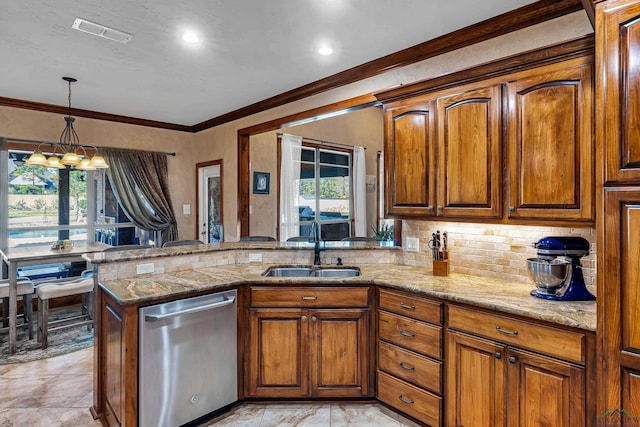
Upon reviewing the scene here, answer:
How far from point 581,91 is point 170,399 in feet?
9.66

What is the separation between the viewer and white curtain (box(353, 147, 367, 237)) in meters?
6.71

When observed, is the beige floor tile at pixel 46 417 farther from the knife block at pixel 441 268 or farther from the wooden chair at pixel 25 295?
the knife block at pixel 441 268

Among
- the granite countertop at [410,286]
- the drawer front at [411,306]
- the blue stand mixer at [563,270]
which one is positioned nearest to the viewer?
the granite countertop at [410,286]

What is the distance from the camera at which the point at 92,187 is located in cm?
534

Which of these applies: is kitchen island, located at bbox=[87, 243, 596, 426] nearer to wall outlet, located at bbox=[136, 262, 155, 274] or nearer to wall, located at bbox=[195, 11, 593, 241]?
Answer: wall outlet, located at bbox=[136, 262, 155, 274]

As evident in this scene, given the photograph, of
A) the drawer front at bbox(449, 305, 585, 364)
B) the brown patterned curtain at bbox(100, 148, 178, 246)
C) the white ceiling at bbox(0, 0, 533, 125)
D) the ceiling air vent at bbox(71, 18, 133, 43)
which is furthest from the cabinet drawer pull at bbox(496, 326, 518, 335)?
the brown patterned curtain at bbox(100, 148, 178, 246)

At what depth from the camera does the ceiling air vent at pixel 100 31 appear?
2563 mm

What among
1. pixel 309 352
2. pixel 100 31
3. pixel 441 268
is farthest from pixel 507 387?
pixel 100 31

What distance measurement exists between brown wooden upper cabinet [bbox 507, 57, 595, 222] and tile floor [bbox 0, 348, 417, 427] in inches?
65.7

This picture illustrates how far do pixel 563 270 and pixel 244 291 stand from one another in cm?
201

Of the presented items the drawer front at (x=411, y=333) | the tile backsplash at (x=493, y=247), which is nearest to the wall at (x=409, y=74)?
the tile backsplash at (x=493, y=247)

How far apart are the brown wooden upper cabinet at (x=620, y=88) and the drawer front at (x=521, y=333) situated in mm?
770

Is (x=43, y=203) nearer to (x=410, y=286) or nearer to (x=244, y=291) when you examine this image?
(x=244, y=291)

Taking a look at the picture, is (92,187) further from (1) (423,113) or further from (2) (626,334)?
(2) (626,334)
